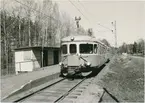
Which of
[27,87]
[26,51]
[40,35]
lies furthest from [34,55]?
[40,35]

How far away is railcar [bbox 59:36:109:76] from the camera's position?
1345 cm

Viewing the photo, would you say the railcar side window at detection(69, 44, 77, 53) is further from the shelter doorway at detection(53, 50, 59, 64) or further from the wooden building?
the shelter doorway at detection(53, 50, 59, 64)

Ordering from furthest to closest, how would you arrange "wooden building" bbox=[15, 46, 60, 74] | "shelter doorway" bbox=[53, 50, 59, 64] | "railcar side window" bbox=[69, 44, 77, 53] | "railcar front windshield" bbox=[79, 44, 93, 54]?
"shelter doorway" bbox=[53, 50, 59, 64], "wooden building" bbox=[15, 46, 60, 74], "railcar side window" bbox=[69, 44, 77, 53], "railcar front windshield" bbox=[79, 44, 93, 54]

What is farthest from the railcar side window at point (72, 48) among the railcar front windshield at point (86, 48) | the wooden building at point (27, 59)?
the wooden building at point (27, 59)

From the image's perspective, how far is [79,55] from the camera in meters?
13.6

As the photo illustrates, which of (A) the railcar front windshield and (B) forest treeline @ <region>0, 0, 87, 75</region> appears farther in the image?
(B) forest treeline @ <region>0, 0, 87, 75</region>

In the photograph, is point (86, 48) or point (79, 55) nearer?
point (79, 55)

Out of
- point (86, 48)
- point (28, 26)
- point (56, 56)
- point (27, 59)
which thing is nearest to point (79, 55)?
point (86, 48)

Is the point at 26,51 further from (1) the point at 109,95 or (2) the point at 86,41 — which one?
(1) the point at 109,95

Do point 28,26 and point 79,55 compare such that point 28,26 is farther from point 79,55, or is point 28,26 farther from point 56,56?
point 79,55

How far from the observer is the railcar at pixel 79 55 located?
44.1ft

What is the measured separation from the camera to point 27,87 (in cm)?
1025

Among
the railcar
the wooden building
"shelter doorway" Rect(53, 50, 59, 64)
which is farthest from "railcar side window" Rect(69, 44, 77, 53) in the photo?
"shelter doorway" Rect(53, 50, 59, 64)

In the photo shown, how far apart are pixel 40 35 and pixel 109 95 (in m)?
34.3
